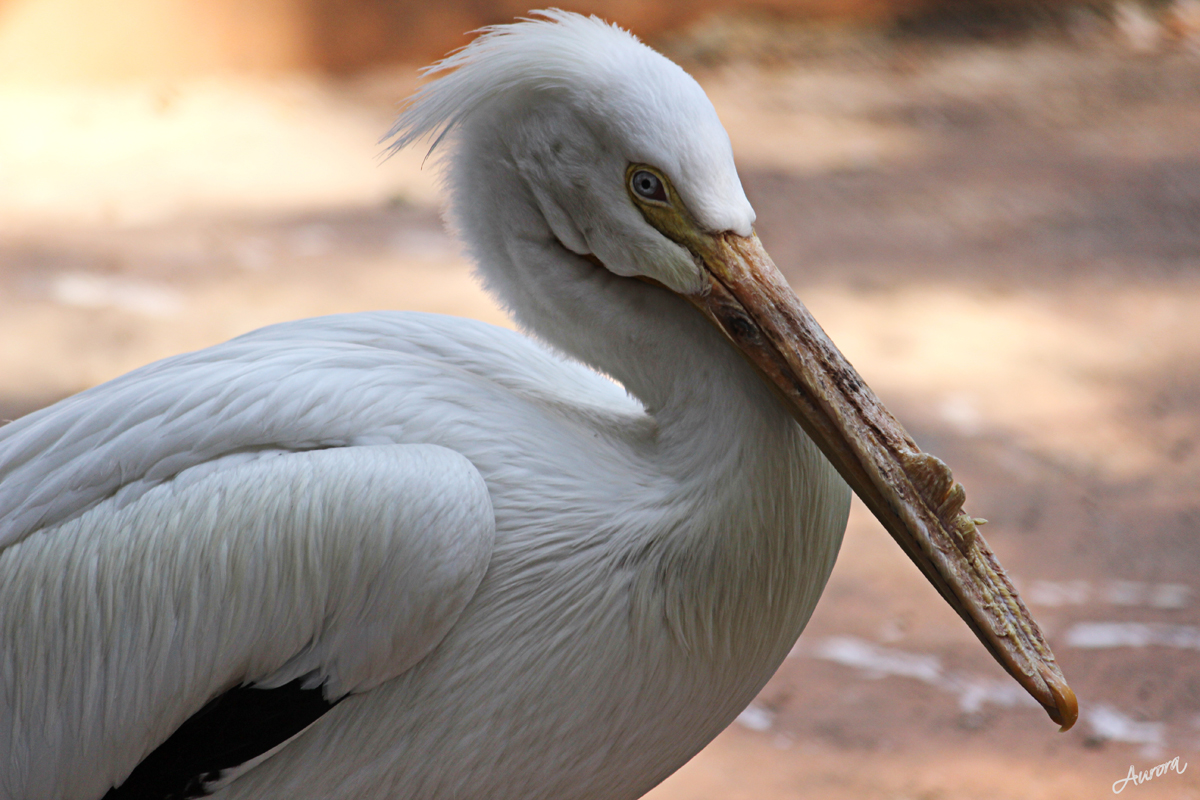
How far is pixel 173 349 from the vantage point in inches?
160

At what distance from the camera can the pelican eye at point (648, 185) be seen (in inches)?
59.1

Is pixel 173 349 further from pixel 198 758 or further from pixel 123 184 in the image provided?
pixel 198 758

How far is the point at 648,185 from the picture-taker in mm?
1506

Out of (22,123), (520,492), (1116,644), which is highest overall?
(22,123)

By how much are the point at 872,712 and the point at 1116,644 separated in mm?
691

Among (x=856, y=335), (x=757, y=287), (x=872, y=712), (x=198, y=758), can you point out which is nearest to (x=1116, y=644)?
(x=872, y=712)

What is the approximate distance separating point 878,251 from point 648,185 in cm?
363

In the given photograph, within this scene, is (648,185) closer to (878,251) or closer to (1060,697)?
(1060,697)
